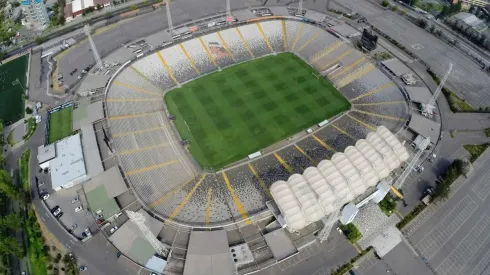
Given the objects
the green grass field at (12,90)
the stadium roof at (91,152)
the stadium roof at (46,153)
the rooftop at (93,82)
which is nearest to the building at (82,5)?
the green grass field at (12,90)

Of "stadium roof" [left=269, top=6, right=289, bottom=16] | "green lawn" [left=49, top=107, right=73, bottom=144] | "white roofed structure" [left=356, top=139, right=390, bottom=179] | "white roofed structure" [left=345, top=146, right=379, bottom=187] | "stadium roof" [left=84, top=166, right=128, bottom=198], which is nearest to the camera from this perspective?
"white roofed structure" [left=345, top=146, right=379, bottom=187]

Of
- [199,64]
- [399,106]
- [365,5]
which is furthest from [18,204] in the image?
[365,5]

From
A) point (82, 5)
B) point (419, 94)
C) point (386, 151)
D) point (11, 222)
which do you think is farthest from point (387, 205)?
point (82, 5)

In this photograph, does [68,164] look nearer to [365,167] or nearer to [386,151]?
[365,167]

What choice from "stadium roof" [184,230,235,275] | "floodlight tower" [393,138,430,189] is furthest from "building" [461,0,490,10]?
"stadium roof" [184,230,235,275]

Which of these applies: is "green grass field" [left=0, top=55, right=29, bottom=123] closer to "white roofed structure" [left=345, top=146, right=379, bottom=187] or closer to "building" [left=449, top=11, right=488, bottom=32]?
"white roofed structure" [left=345, top=146, right=379, bottom=187]

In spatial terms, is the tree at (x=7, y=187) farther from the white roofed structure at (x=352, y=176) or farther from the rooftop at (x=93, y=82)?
the white roofed structure at (x=352, y=176)
